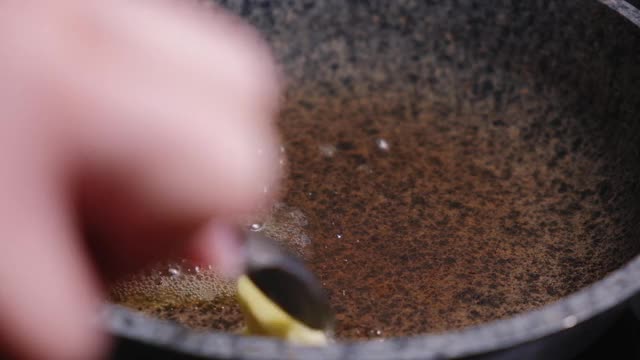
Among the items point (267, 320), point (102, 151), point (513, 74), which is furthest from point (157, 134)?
point (513, 74)

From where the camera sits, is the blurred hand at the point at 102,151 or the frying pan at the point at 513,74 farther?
the frying pan at the point at 513,74

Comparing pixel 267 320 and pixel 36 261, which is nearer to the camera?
pixel 36 261

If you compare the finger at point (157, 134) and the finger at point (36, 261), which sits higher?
the finger at point (157, 134)

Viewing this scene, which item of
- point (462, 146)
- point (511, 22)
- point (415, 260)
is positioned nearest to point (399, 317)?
point (415, 260)

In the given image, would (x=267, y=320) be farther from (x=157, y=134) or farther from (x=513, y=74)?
(x=513, y=74)

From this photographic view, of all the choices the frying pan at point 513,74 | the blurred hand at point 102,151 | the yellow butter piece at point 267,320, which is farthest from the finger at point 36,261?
the frying pan at point 513,74

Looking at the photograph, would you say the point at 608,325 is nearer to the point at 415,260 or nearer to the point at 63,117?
the point at 415,260

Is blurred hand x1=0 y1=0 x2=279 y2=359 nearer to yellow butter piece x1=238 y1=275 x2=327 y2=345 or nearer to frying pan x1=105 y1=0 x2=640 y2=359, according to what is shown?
yellow butter piece x1=238 y1=275 x2=327 y2=345

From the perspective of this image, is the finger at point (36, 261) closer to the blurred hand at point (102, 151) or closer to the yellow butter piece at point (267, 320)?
the blurred hand at point (102, 151)
